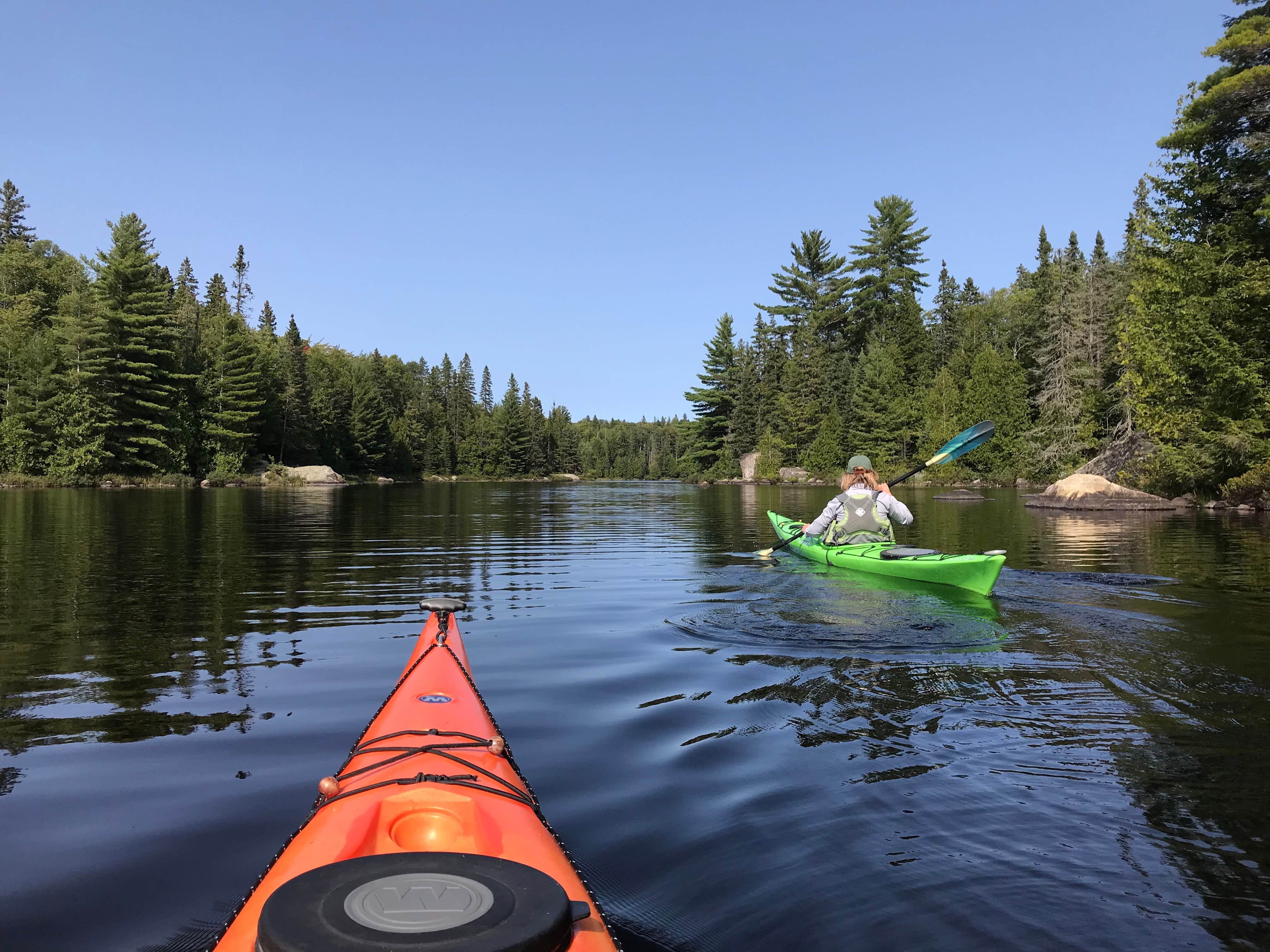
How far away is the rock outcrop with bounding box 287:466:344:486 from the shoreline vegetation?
2.69 metres

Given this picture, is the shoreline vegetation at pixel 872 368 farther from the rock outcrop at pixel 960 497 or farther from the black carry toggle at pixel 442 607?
the black carry toggle at pixel 442 607

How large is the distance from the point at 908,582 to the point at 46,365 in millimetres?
48490

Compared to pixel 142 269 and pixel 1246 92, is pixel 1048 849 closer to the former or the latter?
pixel 1246 92

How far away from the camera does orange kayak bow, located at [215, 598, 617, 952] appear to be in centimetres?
176

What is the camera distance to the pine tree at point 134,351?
43938 mm

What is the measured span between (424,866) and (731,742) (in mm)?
2730

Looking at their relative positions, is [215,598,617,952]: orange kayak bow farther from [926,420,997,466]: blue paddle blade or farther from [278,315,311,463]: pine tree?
[278,315,311,463]: pine tree

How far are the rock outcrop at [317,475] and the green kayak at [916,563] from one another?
156ft

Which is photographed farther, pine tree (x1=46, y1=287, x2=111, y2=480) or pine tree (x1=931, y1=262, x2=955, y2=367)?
pine tree (x1=931, y1=262, x2=955, y2=367)

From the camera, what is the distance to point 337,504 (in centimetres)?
2916

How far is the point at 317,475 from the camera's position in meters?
54.2

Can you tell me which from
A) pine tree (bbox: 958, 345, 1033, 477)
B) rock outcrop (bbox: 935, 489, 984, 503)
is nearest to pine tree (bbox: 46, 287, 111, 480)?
rock outcrop (bbox: 935, 489, 984, 503)

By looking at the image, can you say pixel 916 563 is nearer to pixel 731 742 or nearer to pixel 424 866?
pixel 731 742

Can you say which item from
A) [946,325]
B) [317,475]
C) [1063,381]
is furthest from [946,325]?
[317,475]
